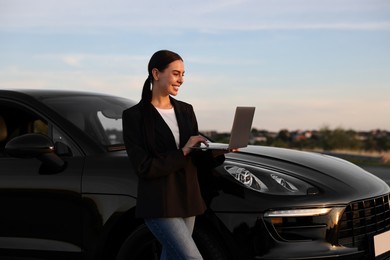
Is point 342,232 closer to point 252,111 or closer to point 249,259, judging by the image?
point 249,259

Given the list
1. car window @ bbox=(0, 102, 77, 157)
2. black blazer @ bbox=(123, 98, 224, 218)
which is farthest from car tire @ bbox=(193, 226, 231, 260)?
car window @ bbox=(0, 102, 77, 157)

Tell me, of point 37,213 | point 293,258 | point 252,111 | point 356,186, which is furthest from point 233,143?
point 37,213

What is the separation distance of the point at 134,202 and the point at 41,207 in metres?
0.74

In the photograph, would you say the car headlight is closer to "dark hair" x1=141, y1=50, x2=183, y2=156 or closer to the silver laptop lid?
the silver laptop lid

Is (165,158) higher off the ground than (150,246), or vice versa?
(165,158)

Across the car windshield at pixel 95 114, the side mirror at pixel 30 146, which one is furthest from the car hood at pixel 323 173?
the side mirror at pixel 30 146

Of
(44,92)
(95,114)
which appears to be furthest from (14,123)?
(95,114)

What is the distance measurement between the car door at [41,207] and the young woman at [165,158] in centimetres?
99

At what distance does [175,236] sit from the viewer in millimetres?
3531

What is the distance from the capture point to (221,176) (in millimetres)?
4070

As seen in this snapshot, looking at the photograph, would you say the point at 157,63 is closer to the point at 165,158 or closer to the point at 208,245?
the point at 165,158

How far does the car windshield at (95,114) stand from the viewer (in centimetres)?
482

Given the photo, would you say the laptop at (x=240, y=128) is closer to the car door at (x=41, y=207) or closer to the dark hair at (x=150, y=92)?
the dark hair at (x=150, y=92)

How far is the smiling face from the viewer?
3.55 m
